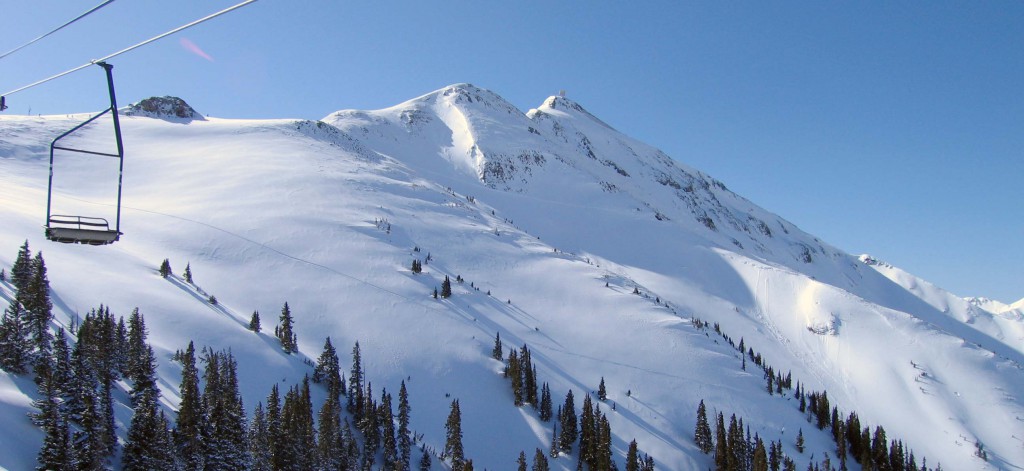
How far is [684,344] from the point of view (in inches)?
5138

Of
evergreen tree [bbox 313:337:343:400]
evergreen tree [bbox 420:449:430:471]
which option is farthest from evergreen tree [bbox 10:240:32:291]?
evergreen tree [bbox 420:449:430:471]

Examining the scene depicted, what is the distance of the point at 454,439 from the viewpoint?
85500mm

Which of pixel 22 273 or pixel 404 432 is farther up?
pixel 22 273

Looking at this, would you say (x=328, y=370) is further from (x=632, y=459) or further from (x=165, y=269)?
(x=632, y=459)

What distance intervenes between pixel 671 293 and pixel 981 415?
313 ft

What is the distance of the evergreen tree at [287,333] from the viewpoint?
9219cm

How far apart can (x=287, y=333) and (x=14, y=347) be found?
41739mm

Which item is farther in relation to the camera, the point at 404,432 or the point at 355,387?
the point at 355,387

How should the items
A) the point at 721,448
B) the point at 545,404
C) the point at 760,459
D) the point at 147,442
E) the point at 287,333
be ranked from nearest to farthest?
the point at 147,442, the point at 287,333, the point at 545,404, the point at 760,459, the point at 721,448

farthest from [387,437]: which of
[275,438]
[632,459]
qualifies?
[632,459]

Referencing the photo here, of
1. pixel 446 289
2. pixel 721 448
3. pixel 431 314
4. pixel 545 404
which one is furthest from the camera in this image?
pixel 446 289

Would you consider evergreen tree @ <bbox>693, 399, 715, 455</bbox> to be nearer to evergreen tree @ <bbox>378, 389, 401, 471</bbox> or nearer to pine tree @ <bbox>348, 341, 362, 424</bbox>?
evergreen tree @ <bbox>378, 389, 401, 471</bbox>

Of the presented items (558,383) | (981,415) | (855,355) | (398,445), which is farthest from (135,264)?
(981,415)

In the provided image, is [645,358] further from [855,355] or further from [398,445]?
[855,355]
